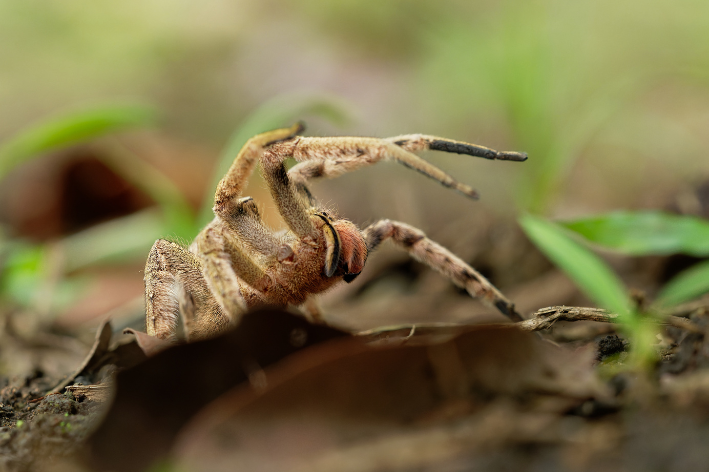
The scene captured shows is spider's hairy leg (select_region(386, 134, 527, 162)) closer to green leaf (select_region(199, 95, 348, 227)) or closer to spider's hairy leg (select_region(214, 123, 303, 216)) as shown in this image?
spider's hairy leg (select_region(214, 123, 303, 216))

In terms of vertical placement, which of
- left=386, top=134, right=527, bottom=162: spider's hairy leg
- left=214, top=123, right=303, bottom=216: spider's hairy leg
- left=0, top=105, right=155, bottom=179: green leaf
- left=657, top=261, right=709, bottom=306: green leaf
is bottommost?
left=657, top=261, right=709, bottom=306: green leaf

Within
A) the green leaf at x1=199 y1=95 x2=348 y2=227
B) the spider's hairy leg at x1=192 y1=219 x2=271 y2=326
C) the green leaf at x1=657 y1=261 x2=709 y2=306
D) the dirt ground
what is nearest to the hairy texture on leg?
the spider's hairy leg at x1=192 y1=219 x2=271 y2=326

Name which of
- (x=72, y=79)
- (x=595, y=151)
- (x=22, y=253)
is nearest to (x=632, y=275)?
(x=595, y=151)

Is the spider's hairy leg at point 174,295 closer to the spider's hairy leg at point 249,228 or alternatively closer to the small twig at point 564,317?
the spider's hairy leg at point 249,228

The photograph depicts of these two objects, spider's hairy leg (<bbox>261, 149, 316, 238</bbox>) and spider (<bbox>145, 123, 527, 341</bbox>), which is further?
spider's hairy leg (<bbox>261, 149, 316, 238</bbox>)

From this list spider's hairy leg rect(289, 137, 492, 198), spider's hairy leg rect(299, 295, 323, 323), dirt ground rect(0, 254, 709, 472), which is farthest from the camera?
spider's hairy leg rect(299, 295, 323, 323)

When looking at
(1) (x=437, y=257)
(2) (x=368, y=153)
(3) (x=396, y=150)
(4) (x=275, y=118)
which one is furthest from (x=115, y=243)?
(3) (x=396, y=150)
